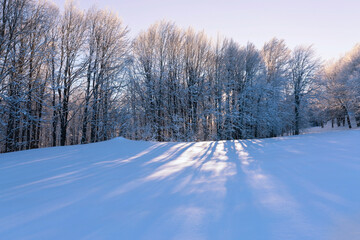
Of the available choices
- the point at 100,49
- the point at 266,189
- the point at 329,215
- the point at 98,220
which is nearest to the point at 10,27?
the point at 100,49

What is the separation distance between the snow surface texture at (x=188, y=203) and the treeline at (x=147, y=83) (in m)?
7.36

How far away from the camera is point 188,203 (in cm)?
174

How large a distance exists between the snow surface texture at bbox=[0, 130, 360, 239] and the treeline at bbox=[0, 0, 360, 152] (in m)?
7.36

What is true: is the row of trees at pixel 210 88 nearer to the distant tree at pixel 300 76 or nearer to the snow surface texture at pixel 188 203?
the distant tree at pixel 300 76

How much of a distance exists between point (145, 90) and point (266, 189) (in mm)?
13937

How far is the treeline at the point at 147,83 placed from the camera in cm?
904

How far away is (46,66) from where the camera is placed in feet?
→ 34.8

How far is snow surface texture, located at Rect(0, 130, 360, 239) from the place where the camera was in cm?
133

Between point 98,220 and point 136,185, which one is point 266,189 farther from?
point 98,220

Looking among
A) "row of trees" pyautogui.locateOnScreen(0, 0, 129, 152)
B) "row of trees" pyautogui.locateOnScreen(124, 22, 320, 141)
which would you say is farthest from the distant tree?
"row of trees" pyautogui.locateOnScreen(0, 0, 129, 152)

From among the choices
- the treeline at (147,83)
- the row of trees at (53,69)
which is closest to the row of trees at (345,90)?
the treeline at (147,83)

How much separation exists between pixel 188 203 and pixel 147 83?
13.9 m

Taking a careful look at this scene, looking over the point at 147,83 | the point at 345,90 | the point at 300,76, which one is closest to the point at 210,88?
the point at 147,83

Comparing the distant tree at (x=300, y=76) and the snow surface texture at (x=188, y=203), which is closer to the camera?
the snow surface texture at (x=188, y=203)
